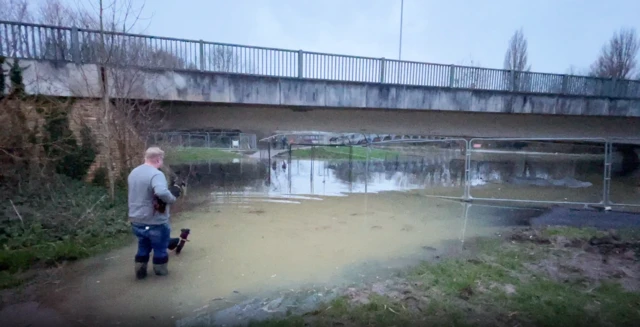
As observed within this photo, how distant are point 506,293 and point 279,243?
3.82 meters

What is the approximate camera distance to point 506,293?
13.9ft

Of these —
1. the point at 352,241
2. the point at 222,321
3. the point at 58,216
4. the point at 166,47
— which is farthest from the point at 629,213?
the point at 166,47

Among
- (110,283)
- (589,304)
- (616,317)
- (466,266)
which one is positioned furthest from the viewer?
(466,266)

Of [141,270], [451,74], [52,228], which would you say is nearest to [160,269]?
[141,270]

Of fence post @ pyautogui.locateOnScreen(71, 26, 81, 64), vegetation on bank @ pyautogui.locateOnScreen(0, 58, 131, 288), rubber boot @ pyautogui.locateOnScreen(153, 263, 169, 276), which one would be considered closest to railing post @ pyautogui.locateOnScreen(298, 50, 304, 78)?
fence post @ pyautogui.locateOnScreen(71, 26, 81, 64)

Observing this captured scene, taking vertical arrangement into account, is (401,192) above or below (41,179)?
below

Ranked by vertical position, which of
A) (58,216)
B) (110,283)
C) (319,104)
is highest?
(319,104)

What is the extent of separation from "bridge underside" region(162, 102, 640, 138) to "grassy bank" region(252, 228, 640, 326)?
9.72 metres

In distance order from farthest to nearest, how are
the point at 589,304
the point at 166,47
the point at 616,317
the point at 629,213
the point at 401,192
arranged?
the point at 401,192 < the point at 166,47 < the point at 629,213 < the point at 589,304 < the point at 616,317

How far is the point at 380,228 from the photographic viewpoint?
7859 millimetres

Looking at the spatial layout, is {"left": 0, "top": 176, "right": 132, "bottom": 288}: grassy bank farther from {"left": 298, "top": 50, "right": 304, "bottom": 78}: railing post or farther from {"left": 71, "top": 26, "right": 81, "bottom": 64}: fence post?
{"left": 298, "top": 50, "right": 304, "bottom": 78}: railing post

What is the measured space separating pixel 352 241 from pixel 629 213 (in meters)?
7.26

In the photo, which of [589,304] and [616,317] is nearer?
[616,317]

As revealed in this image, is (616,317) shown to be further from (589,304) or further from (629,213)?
(629,213)
